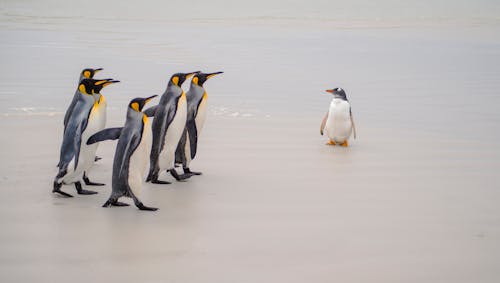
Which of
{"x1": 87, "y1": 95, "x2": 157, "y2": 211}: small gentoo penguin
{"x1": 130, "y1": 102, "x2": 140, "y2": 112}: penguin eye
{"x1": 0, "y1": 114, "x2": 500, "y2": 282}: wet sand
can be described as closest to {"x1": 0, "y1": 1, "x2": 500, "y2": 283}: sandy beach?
{"x1": 0, "y1": 114, "x2": 500, "y2": 282}: wet sand

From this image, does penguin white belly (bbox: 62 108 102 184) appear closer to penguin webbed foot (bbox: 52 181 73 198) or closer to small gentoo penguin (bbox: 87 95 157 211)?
penguin webbed foot (bbox: 52 181 73 198)

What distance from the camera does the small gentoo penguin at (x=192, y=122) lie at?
4824 millimetres

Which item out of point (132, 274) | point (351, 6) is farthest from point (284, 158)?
point (351, 6)

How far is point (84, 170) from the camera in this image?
14.3ft

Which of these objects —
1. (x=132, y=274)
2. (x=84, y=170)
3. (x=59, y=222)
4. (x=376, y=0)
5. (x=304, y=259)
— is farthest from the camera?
(x=376, y=0)

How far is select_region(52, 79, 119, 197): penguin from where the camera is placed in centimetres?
420

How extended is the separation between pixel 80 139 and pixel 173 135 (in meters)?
0.63

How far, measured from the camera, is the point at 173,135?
459 cm

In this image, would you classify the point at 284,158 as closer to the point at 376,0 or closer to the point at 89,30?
the point at 89,30

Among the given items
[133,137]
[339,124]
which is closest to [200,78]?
[133,137]

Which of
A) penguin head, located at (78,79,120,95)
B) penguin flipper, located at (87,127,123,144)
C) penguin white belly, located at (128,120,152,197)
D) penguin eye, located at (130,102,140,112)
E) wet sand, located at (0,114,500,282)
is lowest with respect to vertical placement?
wet sand, located at (0,114,500,282)

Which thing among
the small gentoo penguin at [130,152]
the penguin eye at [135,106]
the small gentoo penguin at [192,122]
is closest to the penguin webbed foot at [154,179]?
the small gentoo penguin at [192,122]

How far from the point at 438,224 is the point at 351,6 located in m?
34.3

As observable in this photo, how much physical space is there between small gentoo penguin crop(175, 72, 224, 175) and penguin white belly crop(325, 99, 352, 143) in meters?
1.47
